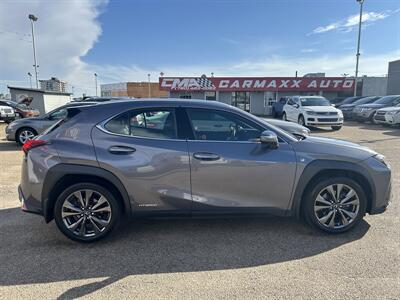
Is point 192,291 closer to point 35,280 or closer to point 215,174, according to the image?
point 215,174

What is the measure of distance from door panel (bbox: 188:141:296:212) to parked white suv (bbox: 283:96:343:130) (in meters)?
12.0

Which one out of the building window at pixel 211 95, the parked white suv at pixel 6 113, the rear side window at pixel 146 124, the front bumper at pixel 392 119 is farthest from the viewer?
the building window at pixel 211 95

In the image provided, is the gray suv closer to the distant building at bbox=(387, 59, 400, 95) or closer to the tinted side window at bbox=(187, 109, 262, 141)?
the tinted side window at bbox=(187, 109, 262, 141)

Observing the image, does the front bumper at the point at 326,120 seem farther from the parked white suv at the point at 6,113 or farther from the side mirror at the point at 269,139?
the parked white suv at the point at 6,113

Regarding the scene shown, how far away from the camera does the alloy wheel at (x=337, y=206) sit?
3598 mm

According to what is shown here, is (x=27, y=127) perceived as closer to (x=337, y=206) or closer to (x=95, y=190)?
(x=95, y=190)

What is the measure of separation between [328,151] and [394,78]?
37.7 meters

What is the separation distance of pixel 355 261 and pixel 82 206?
310 cm

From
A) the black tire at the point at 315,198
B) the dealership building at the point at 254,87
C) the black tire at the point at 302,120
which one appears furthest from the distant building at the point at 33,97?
the black tire at the point at 315,198

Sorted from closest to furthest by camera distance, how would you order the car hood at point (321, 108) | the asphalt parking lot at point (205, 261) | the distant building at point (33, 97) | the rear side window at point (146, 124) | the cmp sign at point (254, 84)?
1. the asphalt parking lot at point (205, 261)
2. the rear side window at point (146, 124)
3. the car hood at point (321, 108)
4. the distant building at point (33, 97)
5. the cmp sign at point (254, 84)

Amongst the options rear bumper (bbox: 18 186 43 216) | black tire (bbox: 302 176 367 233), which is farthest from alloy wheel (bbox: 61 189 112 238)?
black tire (bbox: 302 176 367 233)

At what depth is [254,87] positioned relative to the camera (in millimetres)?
28875

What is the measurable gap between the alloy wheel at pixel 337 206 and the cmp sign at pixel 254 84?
26110mm

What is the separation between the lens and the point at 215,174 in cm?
335
